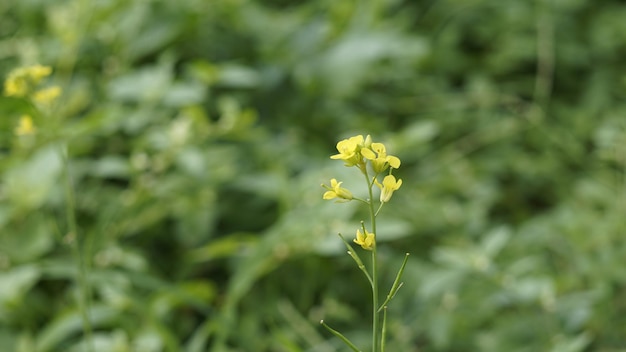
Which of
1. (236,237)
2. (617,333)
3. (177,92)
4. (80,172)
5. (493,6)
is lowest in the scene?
(617,333)

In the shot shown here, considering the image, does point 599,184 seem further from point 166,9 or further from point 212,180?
point 166,9

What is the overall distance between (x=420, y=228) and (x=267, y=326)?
1.16 ft

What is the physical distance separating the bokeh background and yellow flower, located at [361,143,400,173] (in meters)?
0.40

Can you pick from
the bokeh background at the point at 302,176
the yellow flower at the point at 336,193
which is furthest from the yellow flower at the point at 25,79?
the yellow flower at the point at 336,193

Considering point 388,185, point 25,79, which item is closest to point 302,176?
point 25,79

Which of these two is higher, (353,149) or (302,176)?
(302,176)

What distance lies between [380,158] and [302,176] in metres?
0.91

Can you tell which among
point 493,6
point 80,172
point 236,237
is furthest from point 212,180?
point 493,6

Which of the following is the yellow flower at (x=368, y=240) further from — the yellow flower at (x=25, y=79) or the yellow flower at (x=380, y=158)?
the yellow flower at (x=25, y=79)

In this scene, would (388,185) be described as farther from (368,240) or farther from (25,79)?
(25,79)

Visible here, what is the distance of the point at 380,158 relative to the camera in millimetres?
610

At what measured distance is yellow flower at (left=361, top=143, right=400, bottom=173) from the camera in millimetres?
595

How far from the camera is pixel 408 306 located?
1.37 metres

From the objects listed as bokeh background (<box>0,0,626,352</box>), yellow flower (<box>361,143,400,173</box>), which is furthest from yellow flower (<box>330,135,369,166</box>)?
bokeh background (<box>0,0,626,352</box>)
